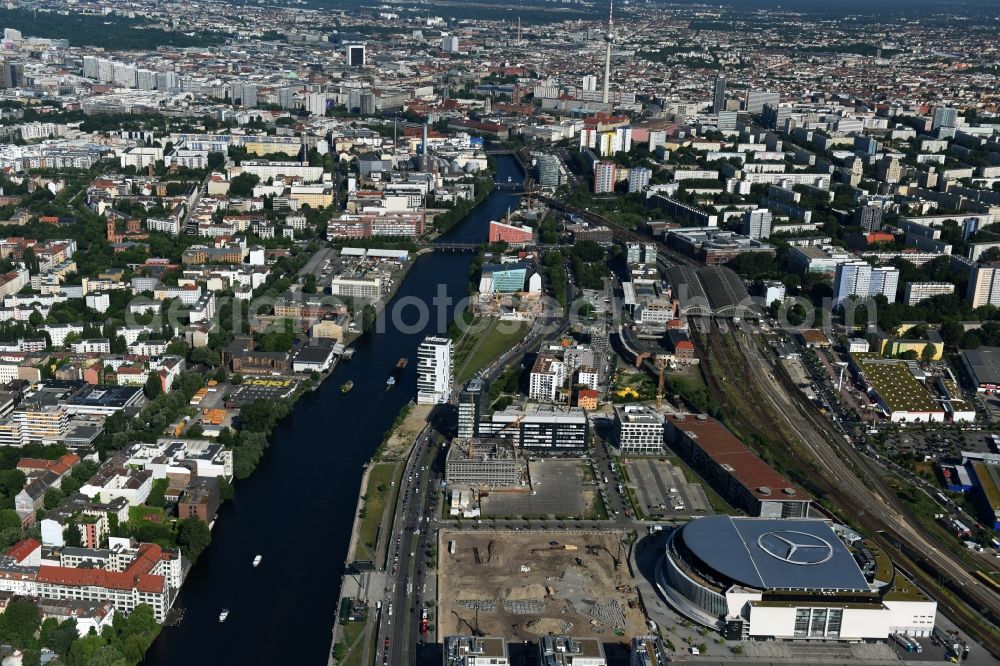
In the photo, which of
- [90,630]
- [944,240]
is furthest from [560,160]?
[90,630]

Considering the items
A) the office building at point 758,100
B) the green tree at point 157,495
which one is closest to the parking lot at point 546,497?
the green tree at point 157,495

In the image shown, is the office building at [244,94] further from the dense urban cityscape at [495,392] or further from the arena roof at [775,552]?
the arena roof at [775,552]

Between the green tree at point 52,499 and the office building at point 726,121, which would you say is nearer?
the green tree at point 52,499

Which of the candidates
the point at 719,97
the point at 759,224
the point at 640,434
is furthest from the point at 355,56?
the point at 640,434

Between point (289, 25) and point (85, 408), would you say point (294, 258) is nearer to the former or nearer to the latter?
point (85, 408)

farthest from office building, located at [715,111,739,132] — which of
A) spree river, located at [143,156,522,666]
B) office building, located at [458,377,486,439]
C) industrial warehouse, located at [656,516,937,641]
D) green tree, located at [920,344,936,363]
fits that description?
industrial warehouse, located at [656,516,937,641]

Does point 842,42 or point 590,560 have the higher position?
point 842,42
